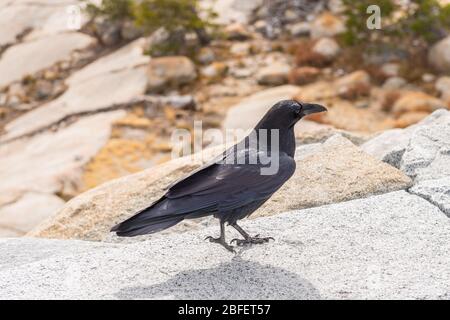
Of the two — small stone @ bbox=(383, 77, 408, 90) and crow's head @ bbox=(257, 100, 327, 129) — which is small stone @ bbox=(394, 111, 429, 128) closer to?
small stone @ bbox=(383, 77, 408, 90)

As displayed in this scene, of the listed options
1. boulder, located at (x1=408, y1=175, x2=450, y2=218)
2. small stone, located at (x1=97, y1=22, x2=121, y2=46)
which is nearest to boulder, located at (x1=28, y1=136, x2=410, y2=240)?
boulder, located at (x1=408, y1=175, x2=450, y2=218)

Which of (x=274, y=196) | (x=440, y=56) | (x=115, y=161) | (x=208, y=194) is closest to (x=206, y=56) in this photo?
(x=115, y=161)

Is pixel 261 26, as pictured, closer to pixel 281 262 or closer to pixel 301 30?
pixel 301 30

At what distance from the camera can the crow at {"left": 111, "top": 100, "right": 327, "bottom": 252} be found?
3688 millimetres

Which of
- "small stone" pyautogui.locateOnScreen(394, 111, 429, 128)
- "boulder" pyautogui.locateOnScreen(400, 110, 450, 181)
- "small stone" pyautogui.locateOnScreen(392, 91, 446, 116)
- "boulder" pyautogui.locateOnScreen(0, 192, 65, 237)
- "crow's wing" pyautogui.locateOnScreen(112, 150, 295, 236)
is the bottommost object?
"boulder" pyautogui.locateOnScreen(0, 192, 65, 237)

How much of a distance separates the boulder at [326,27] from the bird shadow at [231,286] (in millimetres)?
12430

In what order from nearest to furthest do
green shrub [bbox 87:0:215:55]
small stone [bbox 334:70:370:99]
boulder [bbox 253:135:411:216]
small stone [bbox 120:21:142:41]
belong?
boulder [bbox 253:135:411:216], small stone [bbox 334:70:370:99], green shrub [bbox 87:0:215:55], small stone [bbox 120:21:142:41]

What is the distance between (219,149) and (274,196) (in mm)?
1363

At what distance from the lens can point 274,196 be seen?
16.9ft

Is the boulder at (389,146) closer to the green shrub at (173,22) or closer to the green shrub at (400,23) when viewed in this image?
the green shrub at (400,23)

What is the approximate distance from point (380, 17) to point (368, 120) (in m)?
3.09

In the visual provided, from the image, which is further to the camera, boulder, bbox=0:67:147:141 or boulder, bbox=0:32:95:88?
boulder, bbox=0:32:95:88
